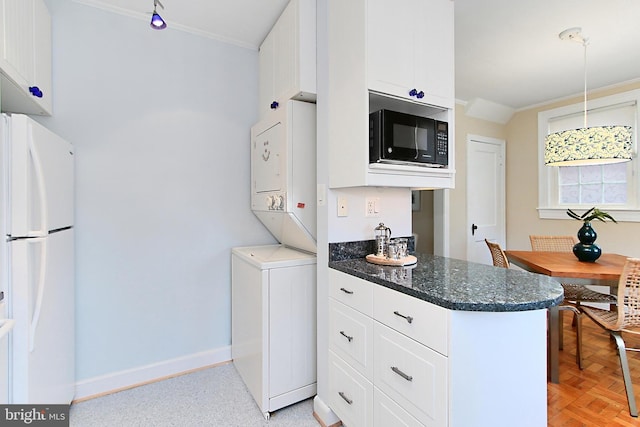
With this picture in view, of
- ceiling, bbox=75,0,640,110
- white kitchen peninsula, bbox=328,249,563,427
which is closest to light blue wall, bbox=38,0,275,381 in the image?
ceiling, bbox=75,0,640,110

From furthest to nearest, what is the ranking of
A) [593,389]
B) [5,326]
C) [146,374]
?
[146,374]
[593,389]
[5,326]

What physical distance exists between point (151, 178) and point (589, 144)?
331 centimetres

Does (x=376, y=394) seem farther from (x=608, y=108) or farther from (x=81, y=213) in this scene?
(x=608, y=108)

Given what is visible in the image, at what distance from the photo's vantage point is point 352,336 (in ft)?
5.21

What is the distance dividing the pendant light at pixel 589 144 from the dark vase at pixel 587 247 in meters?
0.55

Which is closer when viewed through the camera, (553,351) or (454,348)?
(454,348)

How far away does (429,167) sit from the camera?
1757 mm

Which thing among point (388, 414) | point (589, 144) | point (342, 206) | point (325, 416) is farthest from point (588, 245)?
point (325, 416)

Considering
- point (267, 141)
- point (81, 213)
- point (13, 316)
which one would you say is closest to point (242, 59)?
point (267, 141)

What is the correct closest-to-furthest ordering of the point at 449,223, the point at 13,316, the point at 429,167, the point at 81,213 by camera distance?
the point at 13,316
the point at 429,167
the point at 81,213
the point at 449,223

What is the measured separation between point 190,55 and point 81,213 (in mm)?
1371

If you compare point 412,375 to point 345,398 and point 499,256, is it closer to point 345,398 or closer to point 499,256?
point 345,398

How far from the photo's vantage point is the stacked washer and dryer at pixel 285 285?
1.88 metres

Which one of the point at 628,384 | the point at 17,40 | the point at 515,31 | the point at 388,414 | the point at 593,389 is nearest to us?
the point at 388,414
